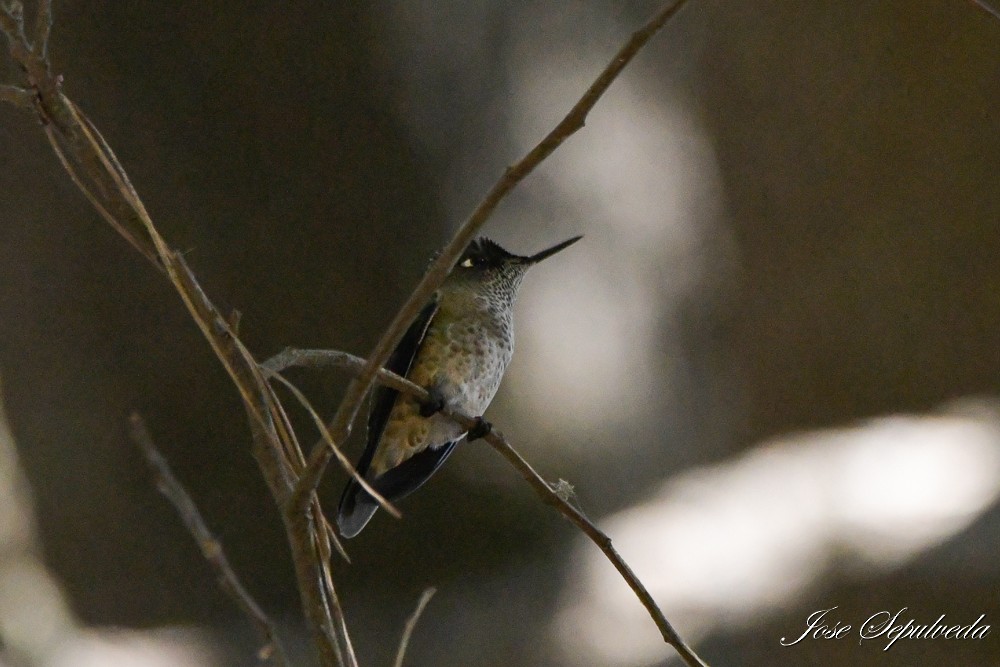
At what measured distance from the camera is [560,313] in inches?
132

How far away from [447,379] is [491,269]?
1.26 ft

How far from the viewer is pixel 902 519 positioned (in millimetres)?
2959

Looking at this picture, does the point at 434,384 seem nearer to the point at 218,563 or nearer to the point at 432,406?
the point at 432,406

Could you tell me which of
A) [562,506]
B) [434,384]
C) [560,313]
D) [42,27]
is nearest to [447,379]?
[434,384]

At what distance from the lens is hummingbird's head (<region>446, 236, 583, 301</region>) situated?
1.87m

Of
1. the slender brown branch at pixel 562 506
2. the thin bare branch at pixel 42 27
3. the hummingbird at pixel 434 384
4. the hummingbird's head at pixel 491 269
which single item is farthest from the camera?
the hummingbird's head at pixel 491 269

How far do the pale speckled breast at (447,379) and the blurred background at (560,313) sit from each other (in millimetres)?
1270

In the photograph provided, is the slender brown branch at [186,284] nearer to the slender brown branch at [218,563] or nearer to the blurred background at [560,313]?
the slender brown branch at [218,563]

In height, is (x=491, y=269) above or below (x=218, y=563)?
above

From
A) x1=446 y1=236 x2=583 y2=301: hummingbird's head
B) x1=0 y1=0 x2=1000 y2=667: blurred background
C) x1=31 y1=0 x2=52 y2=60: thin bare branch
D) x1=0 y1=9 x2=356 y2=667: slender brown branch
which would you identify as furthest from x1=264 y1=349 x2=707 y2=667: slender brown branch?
x1=0 y1=0 x2=1000 y2=667: blurred background

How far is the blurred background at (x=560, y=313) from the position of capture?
2.65 meters

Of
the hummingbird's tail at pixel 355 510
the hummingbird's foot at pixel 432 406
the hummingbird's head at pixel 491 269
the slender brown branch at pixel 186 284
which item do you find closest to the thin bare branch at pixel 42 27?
the slender brown branch at pixel 186 284

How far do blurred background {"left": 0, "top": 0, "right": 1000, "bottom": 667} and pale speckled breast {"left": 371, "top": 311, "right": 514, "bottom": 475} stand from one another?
50.0 inches

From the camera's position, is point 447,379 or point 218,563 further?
point 447,379
